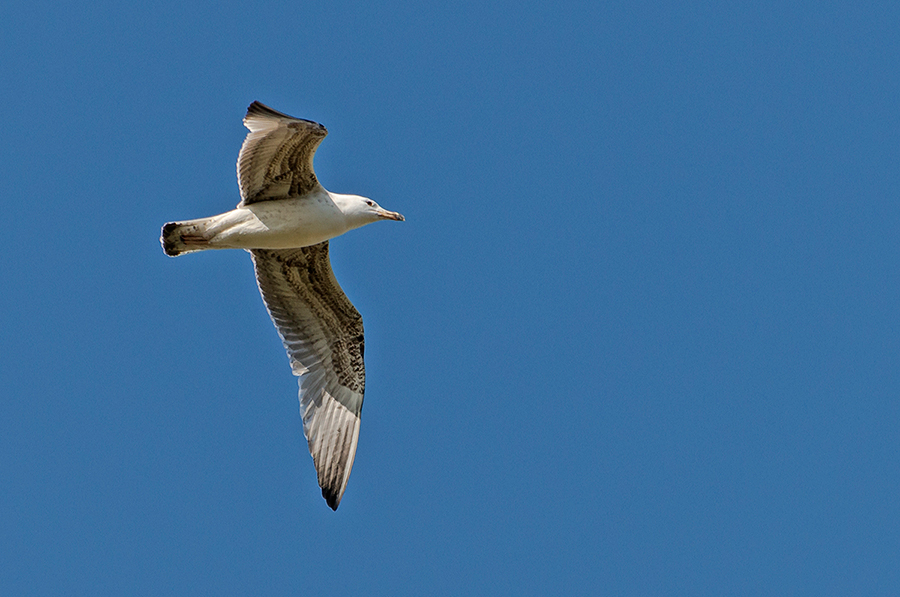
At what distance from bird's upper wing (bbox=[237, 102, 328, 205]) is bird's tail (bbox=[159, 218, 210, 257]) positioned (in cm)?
53

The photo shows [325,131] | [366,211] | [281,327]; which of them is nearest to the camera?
[325,131]

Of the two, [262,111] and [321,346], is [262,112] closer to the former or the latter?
[262,111]

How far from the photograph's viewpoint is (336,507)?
13.2 metres

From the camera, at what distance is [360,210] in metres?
12.8

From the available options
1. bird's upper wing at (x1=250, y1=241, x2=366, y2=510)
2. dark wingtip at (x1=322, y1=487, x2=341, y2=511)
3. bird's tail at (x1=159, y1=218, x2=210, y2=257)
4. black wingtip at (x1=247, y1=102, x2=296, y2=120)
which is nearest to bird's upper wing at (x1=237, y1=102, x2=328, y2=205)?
black wingtip at (x1=247, y1=102, x2=296, y2=120)

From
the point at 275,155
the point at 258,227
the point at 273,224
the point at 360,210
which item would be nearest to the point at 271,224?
the point at 273,224

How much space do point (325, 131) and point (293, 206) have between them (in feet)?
3.48

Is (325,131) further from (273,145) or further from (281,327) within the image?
(281,327)

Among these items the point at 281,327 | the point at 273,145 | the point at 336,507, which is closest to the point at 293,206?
the point at 273,145

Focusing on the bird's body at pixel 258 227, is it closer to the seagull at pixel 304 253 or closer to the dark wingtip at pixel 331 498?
the seagull at pixel 304 253

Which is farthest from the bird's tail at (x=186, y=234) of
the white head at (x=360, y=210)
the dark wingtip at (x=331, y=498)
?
the dark wingtip at (x=331, y=498)

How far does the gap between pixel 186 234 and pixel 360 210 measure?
1.86 meters

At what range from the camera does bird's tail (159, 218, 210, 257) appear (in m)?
12.4

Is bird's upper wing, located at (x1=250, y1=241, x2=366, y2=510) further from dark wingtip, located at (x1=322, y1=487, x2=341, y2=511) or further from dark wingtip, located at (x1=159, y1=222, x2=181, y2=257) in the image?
dark wingtip, located at (x1=159, y1=222, x2=181, y2=257)
